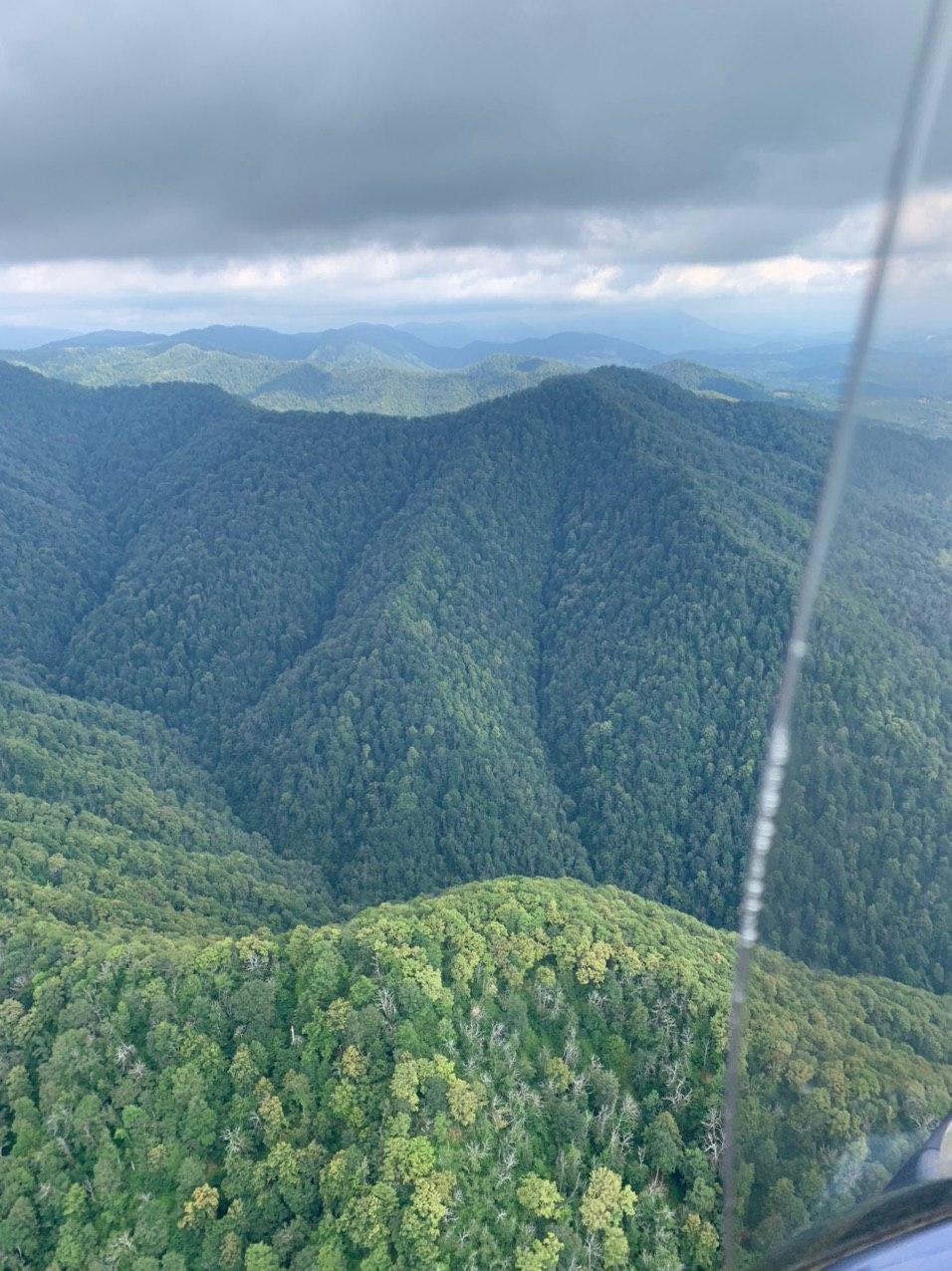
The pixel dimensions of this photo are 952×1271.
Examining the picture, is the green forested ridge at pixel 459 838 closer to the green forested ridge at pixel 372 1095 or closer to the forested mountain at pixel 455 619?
the green forested ridge at pixel 372 1095

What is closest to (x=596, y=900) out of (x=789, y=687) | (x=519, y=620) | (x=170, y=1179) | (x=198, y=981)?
(x=198, y=981)

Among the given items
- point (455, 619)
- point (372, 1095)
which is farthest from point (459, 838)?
point (372, 1095)

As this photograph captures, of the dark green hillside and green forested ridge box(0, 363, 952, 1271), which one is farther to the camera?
the dark green hillside

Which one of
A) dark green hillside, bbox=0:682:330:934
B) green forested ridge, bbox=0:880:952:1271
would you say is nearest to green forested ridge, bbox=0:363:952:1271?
green forested ridge, bbox=0:880:952:1271

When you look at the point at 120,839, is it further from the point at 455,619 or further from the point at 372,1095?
the point at 455,619

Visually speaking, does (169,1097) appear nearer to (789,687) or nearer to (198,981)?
(198,981)

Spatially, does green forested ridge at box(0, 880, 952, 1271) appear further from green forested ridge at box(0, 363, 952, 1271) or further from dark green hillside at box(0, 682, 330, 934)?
dark green hillside at box(0, 682, 330, 934)

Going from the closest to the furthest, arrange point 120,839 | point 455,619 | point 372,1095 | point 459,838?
point 372,1095 < point 120,839 < point 459,838 < point 455,619
